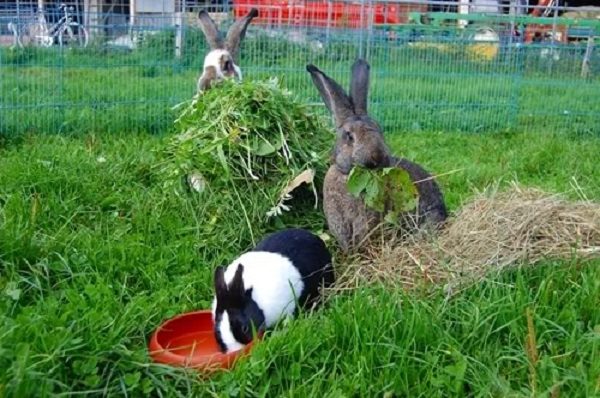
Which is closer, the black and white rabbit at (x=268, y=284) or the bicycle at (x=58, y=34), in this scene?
the black and white rabbit at (x=268, y=284)

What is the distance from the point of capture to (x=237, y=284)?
118 inches

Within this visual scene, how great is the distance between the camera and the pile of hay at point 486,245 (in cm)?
320

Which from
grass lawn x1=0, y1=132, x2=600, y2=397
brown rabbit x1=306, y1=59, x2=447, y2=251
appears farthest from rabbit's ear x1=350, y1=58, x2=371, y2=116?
grass lawn x1=0, y1=132, x2=600, y2=397

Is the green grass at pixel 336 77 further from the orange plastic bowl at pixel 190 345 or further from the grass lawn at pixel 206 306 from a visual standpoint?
the orange plastic bowl at pixel 190 345

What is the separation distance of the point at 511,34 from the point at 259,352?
20.3ft

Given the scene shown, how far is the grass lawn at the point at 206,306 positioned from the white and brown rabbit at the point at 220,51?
6.27 ft

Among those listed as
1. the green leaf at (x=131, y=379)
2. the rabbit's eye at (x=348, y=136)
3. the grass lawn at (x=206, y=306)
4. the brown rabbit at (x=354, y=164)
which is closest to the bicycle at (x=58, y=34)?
the grass lawn at (x=206, y=306)

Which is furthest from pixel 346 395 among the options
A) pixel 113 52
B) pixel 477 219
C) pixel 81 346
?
pixel 113 52

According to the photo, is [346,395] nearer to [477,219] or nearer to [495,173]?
[477,219]

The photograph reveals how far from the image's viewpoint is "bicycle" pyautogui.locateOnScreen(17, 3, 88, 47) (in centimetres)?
687

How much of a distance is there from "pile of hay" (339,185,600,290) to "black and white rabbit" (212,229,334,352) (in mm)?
162

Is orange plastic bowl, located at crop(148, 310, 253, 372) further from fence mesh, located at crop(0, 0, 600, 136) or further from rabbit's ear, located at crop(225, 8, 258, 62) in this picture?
fence mesh, located at crop(0, 0, 600, 136)

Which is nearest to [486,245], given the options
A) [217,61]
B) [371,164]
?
[371,164]

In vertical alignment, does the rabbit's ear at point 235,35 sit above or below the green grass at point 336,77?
above
